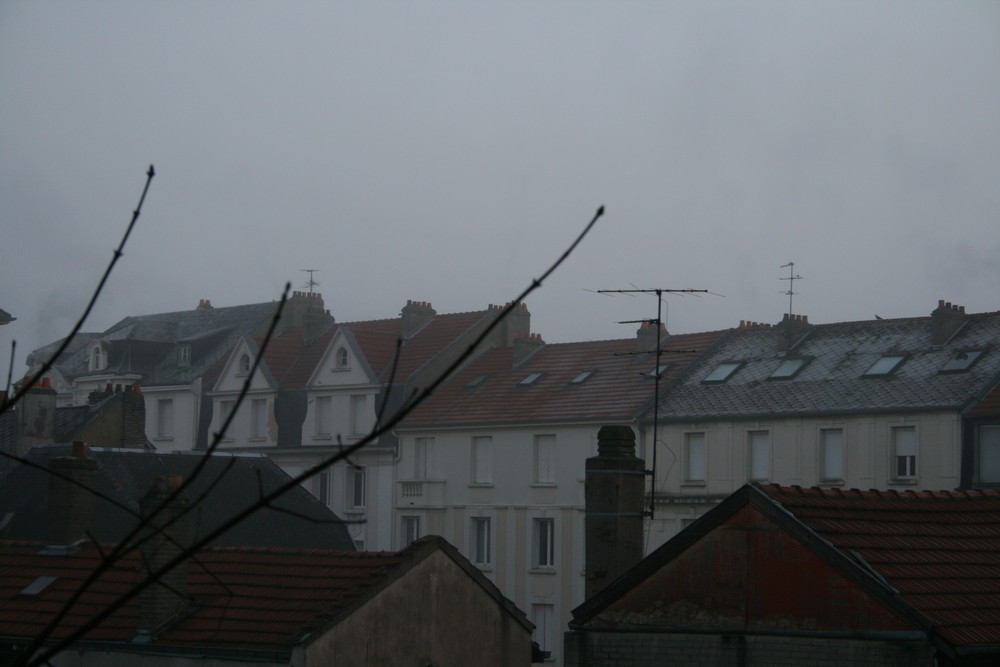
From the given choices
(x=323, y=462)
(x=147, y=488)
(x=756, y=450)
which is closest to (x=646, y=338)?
(x=756, y=450)

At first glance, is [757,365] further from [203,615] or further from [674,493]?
[203,615]

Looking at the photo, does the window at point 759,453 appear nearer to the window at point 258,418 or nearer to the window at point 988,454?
the window at point 988,454

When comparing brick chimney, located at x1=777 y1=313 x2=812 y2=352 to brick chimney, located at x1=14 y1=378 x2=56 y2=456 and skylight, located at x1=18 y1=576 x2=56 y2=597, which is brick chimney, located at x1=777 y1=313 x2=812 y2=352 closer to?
brick chimney, located at x1=14 y1=378 x2=56 y2=456

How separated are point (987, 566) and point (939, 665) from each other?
259 cm

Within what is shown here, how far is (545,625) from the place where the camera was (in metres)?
47.9

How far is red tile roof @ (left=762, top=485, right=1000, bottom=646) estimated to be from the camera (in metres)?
14.0

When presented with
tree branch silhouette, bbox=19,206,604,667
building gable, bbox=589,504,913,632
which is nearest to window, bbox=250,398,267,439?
building gable, bbox=589,504,913,632

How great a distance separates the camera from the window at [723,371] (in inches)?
Result: 1891

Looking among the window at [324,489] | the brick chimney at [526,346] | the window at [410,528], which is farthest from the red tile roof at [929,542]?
the window at [324,489]

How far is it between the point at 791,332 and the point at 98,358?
34373 mm

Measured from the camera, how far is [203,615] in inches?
852

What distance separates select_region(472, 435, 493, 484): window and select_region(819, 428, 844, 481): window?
1265cm

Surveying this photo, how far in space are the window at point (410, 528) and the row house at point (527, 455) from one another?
4 centimetres

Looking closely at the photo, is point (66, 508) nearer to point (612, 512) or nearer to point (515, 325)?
point (612, 512)
